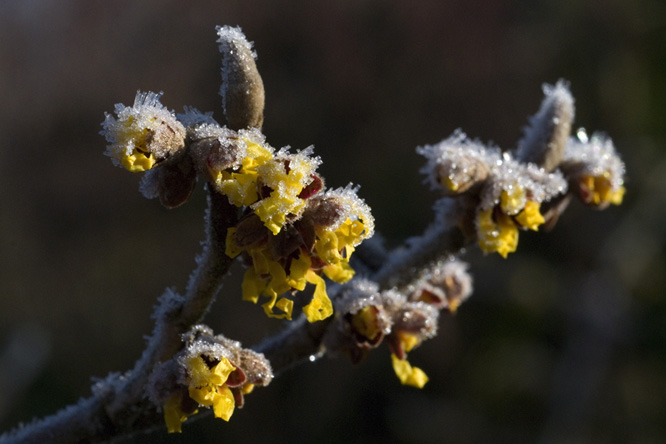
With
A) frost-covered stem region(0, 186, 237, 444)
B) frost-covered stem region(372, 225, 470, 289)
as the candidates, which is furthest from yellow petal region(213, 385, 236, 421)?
frost-covered stem region(372, 225, 470, 289)

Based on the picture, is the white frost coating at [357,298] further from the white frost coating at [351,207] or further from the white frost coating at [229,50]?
the white frost coating at [229,50]

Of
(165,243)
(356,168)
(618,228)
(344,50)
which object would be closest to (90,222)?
(165,243)

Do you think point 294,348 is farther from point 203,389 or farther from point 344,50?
point 344,50

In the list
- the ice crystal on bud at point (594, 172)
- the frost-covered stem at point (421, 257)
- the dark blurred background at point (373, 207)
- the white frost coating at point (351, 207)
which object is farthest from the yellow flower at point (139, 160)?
the dark blurred background at point (373, 207)

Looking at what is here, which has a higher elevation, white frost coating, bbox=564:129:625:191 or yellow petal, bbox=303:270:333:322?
white frost coating, bbox=564:129:625:191

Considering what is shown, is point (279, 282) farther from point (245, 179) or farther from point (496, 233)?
point (496, 233)

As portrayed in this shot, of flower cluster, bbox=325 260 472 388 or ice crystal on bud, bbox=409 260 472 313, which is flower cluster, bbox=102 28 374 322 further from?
ice crystal on bud, bbox=409 260 472 313
